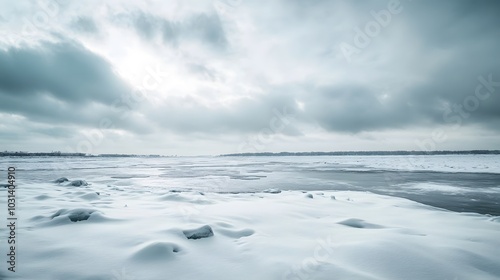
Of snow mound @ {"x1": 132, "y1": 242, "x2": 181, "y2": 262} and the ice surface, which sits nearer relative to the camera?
the ice surface

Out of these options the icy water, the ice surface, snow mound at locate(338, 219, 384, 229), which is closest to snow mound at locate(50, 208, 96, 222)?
the ice surface

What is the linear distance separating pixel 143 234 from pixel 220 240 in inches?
52.1

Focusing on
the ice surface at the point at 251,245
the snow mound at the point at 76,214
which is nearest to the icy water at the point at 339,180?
the ice surface at the point at 251,245

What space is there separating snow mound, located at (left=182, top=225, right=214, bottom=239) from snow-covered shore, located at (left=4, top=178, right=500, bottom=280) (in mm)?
70

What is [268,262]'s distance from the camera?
10.4 feet

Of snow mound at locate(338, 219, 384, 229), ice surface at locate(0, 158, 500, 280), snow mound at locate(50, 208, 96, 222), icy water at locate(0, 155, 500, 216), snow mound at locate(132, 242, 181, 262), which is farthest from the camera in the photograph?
icy water at locate(0, 155, 500, 216)

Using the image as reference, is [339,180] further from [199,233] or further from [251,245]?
[199,233]

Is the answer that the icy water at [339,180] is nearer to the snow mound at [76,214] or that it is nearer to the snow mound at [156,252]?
the snow mound at [76,214]

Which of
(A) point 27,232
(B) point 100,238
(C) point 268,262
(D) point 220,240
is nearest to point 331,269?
(C) point 268,262

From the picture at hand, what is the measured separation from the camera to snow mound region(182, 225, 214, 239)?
13.2 feet

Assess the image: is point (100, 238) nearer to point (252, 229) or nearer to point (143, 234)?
point (143, 234)

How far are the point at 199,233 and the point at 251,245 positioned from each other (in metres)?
0.96

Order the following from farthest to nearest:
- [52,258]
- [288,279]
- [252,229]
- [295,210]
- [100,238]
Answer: [295,210], [252,229], [100,238], [52,258], [288,279]

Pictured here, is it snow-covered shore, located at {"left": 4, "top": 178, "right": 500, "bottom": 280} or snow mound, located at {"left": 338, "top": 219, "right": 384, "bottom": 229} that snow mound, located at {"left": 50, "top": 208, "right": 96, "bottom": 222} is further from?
snow mound, located at {"left": 338, "top": 219, "right": 384, "bottom": 229}
